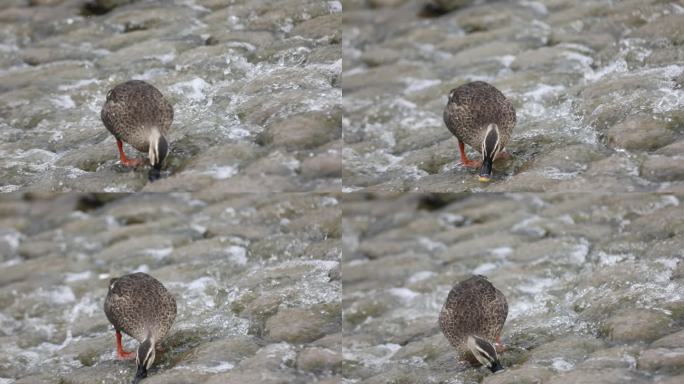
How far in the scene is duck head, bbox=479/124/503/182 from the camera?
823 centimetres

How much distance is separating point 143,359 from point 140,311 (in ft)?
1.48

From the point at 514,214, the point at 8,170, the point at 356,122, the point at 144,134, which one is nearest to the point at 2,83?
the point at 8,170

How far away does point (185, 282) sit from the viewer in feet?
29.7

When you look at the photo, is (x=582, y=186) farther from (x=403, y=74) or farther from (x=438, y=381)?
(x=403, y=74)

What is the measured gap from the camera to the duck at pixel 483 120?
830cm

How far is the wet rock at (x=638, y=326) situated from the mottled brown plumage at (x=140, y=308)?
11.5ft

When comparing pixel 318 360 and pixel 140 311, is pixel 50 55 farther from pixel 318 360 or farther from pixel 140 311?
pixel 318 360

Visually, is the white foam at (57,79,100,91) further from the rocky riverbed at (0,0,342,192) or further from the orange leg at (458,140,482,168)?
the orange leg at (458,140,482,168)

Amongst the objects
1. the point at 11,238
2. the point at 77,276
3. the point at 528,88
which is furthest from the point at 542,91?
the point at 11,238

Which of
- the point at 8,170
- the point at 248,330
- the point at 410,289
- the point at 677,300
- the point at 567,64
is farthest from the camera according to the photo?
the point at 567,64

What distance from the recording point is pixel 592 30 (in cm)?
1072

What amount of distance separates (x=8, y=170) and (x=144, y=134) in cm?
150

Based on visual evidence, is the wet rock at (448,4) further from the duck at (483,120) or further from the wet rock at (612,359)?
the wet rock at (612,359)

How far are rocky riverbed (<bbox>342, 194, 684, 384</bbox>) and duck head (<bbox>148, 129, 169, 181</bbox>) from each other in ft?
7.61
